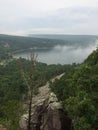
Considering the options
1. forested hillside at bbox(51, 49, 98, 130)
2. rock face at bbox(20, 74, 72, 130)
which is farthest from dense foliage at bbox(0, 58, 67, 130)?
forested hillside at bbox(51, 49, 98, 130)

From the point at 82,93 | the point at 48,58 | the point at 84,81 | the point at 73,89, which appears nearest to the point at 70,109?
the point at 82,93

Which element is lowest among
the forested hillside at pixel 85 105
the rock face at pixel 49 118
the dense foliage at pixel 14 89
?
the dense foliage at pixel 14 89

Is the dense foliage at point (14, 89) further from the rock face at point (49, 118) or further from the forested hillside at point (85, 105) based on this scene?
the forested hillside at point (85, 105)


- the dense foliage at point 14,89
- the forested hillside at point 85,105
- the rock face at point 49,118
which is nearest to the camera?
the forested hillside at point 85,105

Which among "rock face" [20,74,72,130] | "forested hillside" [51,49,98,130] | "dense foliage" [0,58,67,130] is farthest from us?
"dense foliage" [0,58,67,130]

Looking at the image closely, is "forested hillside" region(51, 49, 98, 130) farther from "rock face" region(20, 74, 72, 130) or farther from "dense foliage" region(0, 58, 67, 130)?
"dense foliage" region(0, 58, 67, 130)

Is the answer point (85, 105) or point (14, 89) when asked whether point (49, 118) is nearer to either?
point (85, 105)

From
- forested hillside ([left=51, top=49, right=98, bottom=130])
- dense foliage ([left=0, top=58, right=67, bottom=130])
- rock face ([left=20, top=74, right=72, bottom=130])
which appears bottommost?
dense foliage ([left=0, top=58, right=67, bottom=130])

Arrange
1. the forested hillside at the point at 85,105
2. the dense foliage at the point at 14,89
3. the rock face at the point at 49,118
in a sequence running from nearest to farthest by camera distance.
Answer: the forested hillside at the point at 85,105, the rock face at the point at 49,118, the dense foliage at the point at 14,89

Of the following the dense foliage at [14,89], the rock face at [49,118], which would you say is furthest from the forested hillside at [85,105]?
the dense foliage at [14,89]

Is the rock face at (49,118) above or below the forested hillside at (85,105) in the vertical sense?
below

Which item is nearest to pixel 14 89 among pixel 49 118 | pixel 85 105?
pixel 49 118
